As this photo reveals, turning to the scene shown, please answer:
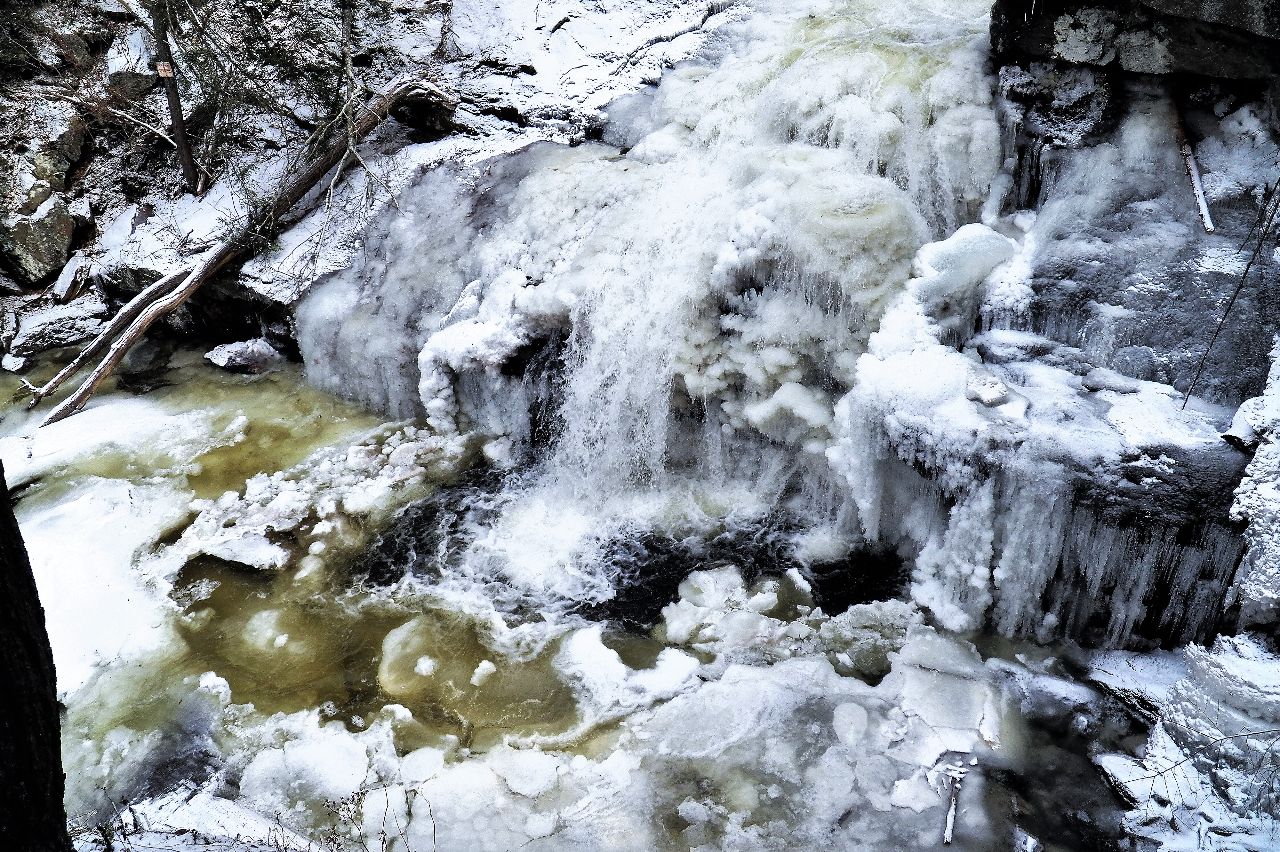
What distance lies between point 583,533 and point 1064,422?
9.12 ft

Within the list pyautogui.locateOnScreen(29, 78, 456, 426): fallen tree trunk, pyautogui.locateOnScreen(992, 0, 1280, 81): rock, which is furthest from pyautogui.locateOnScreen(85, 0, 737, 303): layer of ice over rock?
pyautogui.locateOnScreen(992, 0, 1280, 81): rock

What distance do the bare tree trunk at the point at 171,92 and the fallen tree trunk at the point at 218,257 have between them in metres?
1.18

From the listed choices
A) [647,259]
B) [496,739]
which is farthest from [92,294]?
[496,739]

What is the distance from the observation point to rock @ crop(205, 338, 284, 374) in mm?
7203

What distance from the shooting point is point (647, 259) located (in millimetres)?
5848

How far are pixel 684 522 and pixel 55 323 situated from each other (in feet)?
20.8

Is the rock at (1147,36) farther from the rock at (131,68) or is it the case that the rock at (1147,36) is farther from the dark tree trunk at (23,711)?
the rock at (131,68)

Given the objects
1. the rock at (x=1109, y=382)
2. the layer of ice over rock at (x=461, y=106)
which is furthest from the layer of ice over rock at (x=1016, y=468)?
the layer of ice over rock at (x=461, y=106)

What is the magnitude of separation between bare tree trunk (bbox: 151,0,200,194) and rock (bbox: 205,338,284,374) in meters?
1.93

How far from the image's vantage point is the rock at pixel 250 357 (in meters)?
7.20

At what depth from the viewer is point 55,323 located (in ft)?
25.9

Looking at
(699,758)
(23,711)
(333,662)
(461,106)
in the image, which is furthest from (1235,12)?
(461,106)

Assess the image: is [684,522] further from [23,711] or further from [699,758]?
[23,711]

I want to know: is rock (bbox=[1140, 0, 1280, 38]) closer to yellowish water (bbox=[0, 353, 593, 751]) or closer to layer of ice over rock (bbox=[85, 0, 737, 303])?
layer of ice over rock (bbox=[85, 0, 737, 303])
